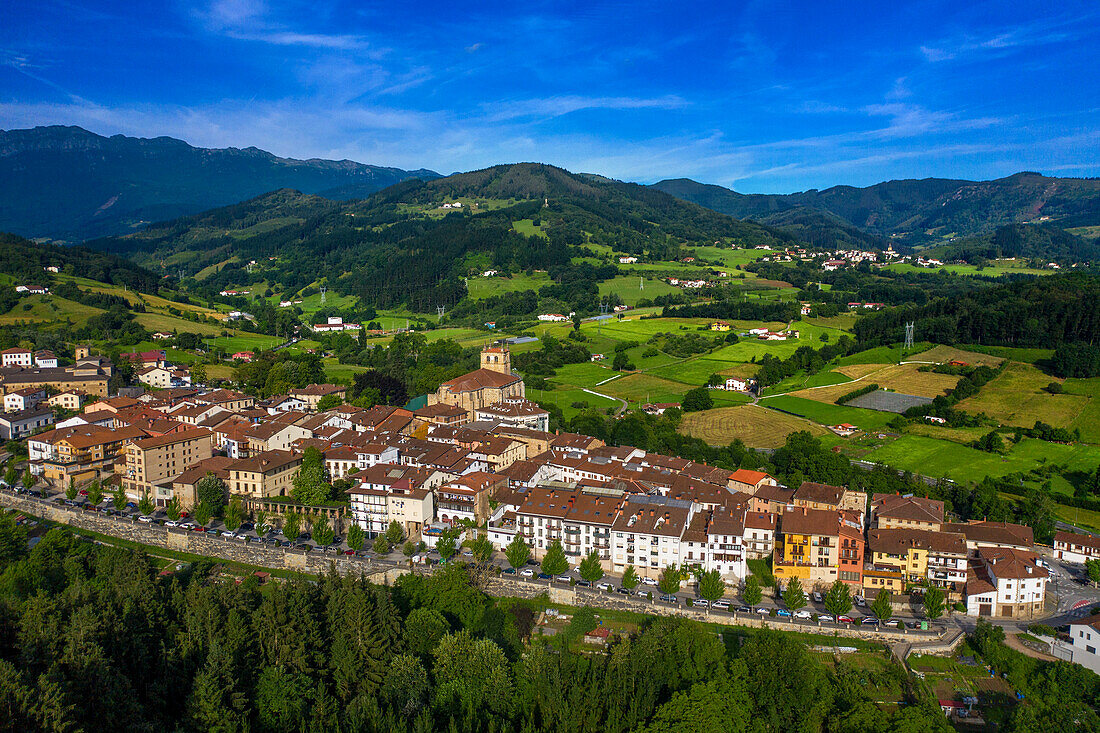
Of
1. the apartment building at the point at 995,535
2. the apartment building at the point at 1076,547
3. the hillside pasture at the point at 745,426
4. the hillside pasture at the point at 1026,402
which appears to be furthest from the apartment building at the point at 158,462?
the hillside pasture at the point at 1026,402

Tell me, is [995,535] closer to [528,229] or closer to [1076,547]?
[1076,547]

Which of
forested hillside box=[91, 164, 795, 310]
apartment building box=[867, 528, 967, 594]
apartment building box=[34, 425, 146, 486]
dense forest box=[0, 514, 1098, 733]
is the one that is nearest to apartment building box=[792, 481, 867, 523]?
apartment building box=[867, 528, 967, 594]

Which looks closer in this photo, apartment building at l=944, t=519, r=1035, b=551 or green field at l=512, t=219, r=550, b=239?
apartment building at l=944, t=519, r=1035, b=551

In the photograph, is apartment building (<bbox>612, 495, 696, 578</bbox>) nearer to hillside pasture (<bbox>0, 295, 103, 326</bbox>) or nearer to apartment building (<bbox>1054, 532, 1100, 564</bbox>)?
apartment building (<bbox>1054, 532, 1100, 564</bbox>)

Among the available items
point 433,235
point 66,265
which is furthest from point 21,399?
point 433,235

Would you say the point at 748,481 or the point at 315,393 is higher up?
the point at 315,393
